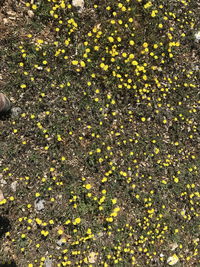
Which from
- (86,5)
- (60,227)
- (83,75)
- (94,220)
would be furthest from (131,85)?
(60,227)

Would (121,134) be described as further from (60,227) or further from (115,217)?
(60,227)

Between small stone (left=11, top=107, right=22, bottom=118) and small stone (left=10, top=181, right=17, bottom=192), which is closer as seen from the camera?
small stone (left=10, top=181, right=17, bottom=192)

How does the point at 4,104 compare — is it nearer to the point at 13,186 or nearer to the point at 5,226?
the point at 13,186

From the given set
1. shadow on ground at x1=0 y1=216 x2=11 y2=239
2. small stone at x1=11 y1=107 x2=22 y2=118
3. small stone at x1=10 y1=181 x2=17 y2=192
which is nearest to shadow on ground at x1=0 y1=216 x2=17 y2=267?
shadow on ground at x1=0 y1=216 x2=11 y2=239

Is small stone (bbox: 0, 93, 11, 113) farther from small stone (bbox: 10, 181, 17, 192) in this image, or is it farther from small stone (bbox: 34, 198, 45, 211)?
small stone (bbox: 34, 198, 45, 211)

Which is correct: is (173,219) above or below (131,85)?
below
